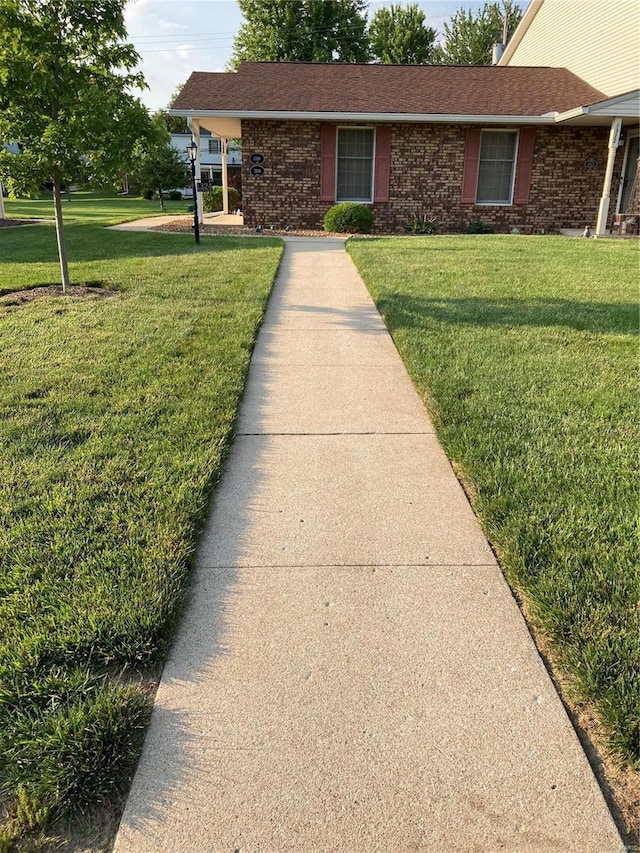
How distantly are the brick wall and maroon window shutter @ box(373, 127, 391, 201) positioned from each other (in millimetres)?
150

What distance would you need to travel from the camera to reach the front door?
54.2 ft

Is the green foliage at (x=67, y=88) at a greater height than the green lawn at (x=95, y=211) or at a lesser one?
greater

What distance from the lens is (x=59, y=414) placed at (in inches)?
163

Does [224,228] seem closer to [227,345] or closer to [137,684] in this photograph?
[227,345]

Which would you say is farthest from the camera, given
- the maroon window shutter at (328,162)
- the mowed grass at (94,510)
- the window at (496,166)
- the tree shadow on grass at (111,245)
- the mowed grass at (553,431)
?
the window at (496,166)

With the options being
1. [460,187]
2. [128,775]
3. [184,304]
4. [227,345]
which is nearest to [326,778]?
[128,775]

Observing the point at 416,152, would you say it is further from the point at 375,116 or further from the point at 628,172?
the point at 628,172

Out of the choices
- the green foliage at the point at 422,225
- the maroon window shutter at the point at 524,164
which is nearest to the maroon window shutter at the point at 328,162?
the green foliage at the point at 422,225

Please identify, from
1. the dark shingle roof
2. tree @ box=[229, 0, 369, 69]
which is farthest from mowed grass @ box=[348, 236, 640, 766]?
tree @ box=[229, 0, 369, 69]

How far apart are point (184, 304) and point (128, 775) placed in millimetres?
5986

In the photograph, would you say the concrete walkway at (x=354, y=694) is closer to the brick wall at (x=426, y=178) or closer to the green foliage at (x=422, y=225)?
the green foliage at (x=422, y=225)

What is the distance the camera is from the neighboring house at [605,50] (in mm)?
16078

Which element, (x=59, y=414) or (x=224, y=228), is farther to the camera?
(x=224, y=228)

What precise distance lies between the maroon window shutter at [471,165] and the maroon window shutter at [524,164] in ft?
3.55
